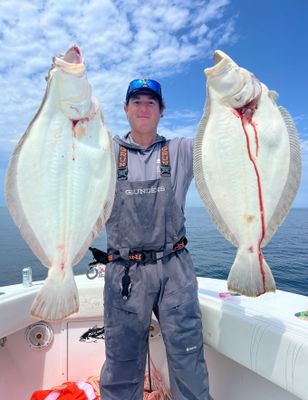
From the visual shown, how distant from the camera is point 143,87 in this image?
2996mm

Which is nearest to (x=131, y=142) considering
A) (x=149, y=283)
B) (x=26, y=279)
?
(x=149, y=283)

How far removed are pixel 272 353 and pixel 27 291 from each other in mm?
2407

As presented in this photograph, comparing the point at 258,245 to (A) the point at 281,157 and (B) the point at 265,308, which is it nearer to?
(A) the point at 281,157

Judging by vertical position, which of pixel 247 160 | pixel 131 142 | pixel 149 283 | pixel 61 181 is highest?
pixel 131 142

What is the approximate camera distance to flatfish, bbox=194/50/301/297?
6.94ft

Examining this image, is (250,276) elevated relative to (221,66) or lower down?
lower down

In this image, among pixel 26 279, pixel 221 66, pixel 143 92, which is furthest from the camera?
pixel 26 279

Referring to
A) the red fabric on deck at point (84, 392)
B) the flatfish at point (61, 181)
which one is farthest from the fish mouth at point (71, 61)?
the red fabric on deck at point (84, 392)

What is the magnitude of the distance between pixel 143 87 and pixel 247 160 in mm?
1325

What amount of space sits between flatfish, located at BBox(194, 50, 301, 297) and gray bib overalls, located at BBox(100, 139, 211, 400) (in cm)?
71

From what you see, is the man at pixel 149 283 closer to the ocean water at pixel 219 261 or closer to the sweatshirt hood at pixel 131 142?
the sweatshirt hood at pixel 131 142

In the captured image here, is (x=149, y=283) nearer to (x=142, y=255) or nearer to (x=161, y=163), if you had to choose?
(x=142, y=255)

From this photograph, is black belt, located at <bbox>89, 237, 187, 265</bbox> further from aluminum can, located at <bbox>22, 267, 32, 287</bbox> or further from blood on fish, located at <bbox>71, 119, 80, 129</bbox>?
aluminum can, located at <bbox>22, 267, 32, 287</bbox>

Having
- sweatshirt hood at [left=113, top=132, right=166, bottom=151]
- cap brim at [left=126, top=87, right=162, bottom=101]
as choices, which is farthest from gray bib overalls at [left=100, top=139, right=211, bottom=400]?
cap brim at [left=126, top=87, right=162, bottom=101]
